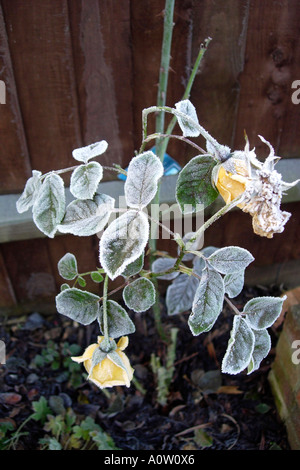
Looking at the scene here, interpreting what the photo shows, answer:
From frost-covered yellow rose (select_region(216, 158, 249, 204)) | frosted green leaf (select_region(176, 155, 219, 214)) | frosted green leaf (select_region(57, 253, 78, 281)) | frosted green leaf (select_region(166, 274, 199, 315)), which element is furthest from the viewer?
frosted green leaf (select_region(166, 274, 199, 315))

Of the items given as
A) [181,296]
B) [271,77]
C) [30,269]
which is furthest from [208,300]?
[30,269]

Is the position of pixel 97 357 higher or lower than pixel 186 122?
lower

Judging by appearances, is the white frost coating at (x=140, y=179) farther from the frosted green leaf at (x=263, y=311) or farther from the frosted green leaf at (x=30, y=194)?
the frosted green leaf at (x=263, y=311)

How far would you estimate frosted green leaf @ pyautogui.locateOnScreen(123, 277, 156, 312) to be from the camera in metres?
0.77

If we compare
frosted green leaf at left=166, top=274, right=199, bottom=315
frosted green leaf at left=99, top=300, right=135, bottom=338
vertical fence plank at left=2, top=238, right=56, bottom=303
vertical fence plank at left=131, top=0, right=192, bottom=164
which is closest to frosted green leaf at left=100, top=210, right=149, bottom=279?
frosted green leaf at left=99, top=300, right=135, bottom=338

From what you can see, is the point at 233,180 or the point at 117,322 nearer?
the point at 233,180

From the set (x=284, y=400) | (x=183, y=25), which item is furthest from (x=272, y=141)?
(x=284, y=400)

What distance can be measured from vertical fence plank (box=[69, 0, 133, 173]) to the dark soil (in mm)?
757

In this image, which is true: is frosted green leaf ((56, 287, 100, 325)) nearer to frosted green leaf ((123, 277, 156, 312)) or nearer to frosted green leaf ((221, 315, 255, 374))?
frosted green leaf ((123, 277, 156, 312))

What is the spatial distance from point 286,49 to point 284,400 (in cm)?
112

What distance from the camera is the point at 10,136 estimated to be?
1.21m

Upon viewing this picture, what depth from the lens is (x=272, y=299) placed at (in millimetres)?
796

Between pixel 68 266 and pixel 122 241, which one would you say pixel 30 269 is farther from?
pixel 122 241

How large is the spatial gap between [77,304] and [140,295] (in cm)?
13
